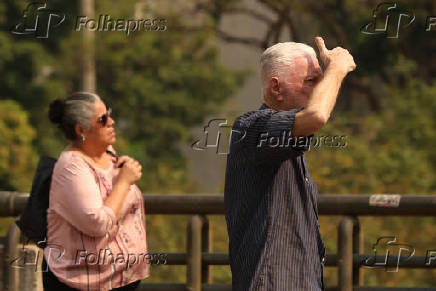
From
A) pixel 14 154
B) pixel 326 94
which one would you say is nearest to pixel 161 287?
pixel 326 94

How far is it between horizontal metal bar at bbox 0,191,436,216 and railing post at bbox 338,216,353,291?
4.0 inches

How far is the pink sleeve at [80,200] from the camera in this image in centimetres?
496

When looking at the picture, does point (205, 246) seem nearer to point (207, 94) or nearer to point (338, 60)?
point (338, 60)

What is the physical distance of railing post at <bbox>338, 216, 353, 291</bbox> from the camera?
242 inches

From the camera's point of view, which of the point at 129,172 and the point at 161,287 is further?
the point at 161,287

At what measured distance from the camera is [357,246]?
6.30 metres

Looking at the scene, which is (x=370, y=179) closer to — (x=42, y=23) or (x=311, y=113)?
(x=311, y=113)

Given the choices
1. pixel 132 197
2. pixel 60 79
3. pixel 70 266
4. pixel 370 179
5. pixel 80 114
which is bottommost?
pixel 70 266

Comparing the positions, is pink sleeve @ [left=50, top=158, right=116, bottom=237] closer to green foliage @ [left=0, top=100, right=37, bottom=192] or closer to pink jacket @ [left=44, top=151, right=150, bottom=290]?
pink jacket @ [left=44, top=151, right=150, bottom=290]

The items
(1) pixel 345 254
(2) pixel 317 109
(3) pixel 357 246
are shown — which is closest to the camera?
(2) pixel 317 109

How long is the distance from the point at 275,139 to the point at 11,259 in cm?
319

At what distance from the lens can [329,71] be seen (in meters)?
3.72

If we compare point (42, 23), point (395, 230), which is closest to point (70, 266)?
point (395, 230)

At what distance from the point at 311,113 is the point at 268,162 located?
0.24m
